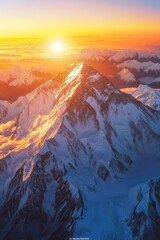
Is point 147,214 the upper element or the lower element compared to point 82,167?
lower

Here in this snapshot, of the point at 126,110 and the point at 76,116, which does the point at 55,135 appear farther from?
the point at 126,110

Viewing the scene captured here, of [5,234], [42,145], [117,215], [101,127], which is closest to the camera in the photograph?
[117,215]

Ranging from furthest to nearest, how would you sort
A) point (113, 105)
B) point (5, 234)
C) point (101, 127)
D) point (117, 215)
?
point (113, 105) → point (101, 127) → point (5, 234) → point (117, 215)

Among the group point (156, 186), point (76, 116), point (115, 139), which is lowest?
point (156, 186)

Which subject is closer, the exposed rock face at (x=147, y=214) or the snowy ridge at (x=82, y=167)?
the exposed rock face at (x=147, y=214)

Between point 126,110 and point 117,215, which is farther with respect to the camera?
point 126,110

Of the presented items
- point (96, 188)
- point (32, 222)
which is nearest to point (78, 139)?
point (96, 188)

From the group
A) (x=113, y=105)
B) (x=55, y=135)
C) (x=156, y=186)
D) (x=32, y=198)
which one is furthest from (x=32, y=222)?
(x=113, y=105)

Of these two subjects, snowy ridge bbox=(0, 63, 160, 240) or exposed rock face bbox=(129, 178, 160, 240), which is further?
snowy ridge bbox=(0, 63, 160, 240)

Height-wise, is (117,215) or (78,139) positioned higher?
(78,139)

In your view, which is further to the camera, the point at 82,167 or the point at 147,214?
the point at 82,167
